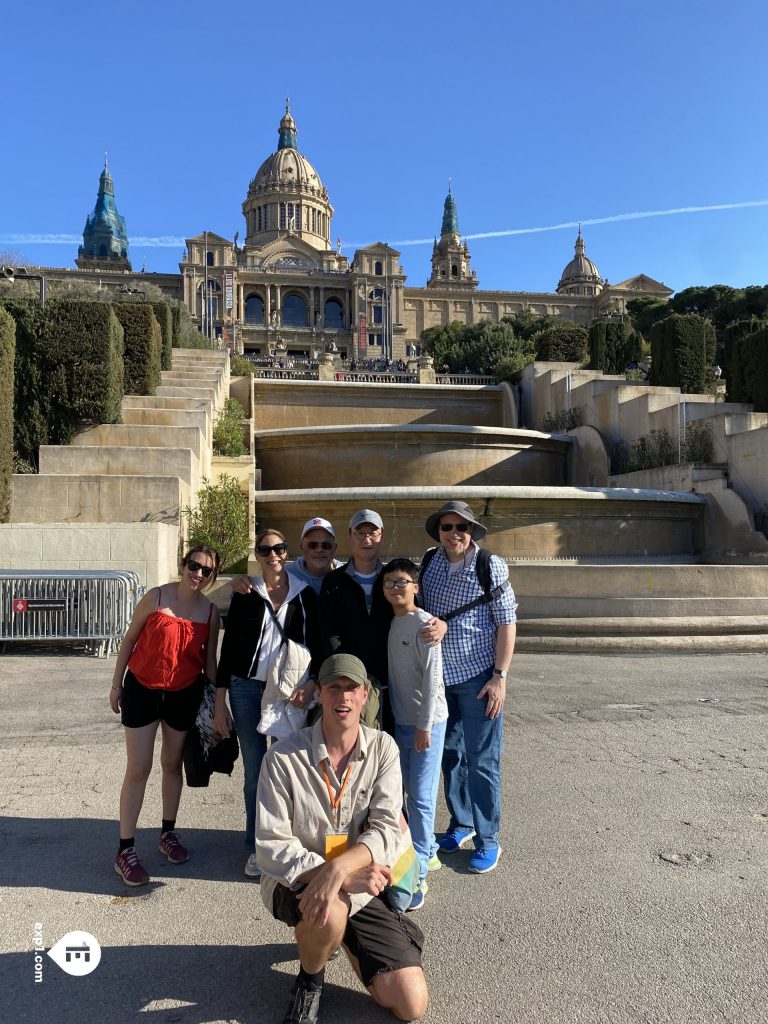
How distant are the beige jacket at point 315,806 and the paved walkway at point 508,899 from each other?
18.5 inches

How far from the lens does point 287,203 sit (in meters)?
116

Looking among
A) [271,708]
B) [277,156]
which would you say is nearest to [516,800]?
A: [271,708]

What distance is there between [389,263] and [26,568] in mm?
97423

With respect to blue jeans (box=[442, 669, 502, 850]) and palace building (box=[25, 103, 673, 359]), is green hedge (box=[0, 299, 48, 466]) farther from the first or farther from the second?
palace building (box=[25, 103, 673, 359])

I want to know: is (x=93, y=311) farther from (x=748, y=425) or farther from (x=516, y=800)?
(x=748, y=425)

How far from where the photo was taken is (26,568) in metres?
9.26

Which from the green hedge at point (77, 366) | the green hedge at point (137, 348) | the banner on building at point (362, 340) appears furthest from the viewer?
the banner on building at point (362, 340)

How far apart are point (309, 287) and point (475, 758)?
102m

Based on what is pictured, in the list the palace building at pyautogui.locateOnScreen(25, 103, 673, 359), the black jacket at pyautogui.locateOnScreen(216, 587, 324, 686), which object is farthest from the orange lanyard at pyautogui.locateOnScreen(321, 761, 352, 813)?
the palace building at pyautogui.locateOnScreen(25, 103, 673, 359)

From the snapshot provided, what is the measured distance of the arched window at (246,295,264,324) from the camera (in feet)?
326

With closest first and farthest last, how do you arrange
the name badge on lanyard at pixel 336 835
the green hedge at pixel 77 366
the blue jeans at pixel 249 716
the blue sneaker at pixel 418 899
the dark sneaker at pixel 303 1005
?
the dark sneaker at pixel 303 1005
the name badge on lanyard at pixel 336 835
the blue sneaker at pixel 418 899
the blue jeans at pixel 249 716
the green hedge at pixel 77 366

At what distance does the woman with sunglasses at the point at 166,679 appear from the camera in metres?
3.58

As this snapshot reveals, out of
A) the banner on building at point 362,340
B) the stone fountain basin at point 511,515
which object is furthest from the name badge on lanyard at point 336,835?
the banner on building at point 362,340

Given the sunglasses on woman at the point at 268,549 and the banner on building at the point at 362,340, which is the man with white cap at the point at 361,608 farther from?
the banner on building at the point at 362,340
